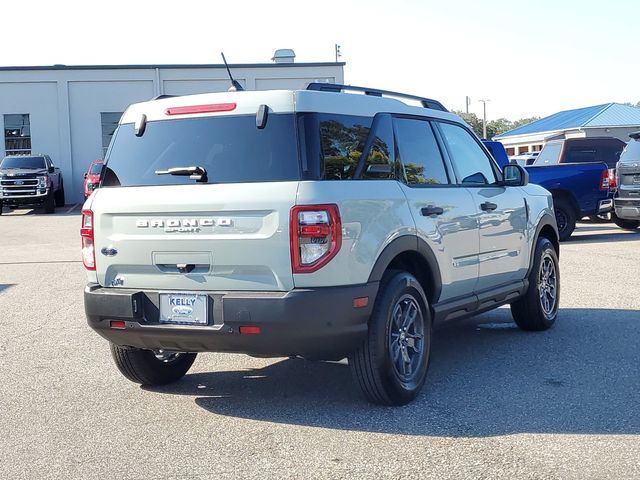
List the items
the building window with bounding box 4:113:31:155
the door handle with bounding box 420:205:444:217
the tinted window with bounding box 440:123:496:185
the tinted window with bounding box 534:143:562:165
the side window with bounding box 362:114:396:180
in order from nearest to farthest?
the side window with bounding box 362:114:396:180 < the door handle with bounding box 420:205:444:217 < the tinted window with bounding box 440:123:496:185 < the tinted window with bounding box 534:143:562:165 < the building window with bounding box 4:113:31:155

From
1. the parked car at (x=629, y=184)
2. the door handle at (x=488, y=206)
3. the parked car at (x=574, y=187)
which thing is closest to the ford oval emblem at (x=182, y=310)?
the door handle at (x=488, y=206)

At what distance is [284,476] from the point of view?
4.54 meters

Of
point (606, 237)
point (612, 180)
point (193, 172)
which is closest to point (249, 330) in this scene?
point (193, 172)

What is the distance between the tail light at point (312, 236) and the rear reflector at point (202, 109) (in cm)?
88

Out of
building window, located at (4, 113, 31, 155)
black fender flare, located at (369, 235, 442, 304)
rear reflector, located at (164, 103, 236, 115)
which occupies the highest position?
A: building window, located at (4, 113, 31, 155)

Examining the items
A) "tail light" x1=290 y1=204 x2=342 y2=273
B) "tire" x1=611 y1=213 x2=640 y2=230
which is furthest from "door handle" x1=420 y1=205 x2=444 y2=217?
"tire" x1=611 y1=213 x2=640 y2=230

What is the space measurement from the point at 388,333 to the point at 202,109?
1827mm

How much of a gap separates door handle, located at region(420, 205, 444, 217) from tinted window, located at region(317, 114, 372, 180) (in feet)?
2.29

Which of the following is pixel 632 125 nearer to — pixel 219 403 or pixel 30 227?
pixel 30 227

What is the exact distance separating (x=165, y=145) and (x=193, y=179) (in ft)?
1.24

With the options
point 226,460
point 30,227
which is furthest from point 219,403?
point 30,227

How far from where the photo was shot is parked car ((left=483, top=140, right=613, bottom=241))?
16812mm

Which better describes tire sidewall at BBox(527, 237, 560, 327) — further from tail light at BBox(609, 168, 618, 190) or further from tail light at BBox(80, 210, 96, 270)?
tail light at BBox(609, 168, 618, 190)

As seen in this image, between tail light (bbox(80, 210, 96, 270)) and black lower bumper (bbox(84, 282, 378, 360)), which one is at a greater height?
tail light (bbox(80, 210, 96, 270))
